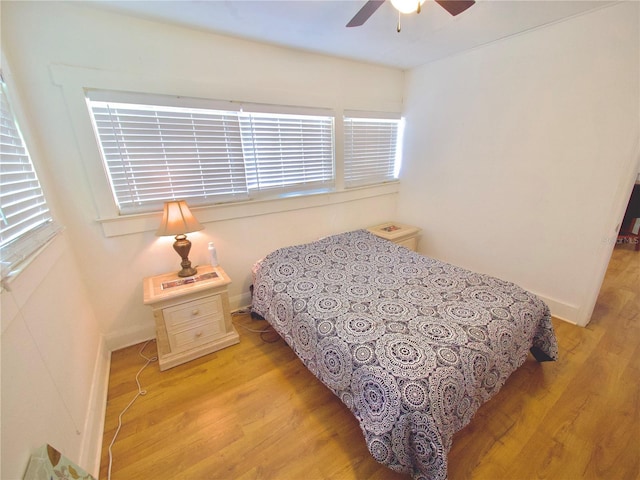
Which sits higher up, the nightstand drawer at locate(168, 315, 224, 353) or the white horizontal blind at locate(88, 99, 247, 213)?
the white horizontal blind at locate(88, 99, 247, 213)

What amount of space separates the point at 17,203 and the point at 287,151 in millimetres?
1802

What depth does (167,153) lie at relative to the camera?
192 cm

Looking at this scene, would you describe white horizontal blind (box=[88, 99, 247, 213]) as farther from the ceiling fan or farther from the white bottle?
the ceiling fan

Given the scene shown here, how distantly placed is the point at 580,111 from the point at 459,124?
2.98 ft

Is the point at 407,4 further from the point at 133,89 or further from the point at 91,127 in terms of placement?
the point at 91,127

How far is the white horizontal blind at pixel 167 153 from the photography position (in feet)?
5.74

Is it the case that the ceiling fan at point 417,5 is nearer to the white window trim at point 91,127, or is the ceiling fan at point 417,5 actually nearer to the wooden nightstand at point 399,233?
the white window trim at point 91,127

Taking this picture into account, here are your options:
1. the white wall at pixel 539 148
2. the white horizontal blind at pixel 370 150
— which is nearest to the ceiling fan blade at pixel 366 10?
the white horizontal blind at pixel 370 150

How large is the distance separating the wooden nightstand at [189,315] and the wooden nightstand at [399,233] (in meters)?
1.80

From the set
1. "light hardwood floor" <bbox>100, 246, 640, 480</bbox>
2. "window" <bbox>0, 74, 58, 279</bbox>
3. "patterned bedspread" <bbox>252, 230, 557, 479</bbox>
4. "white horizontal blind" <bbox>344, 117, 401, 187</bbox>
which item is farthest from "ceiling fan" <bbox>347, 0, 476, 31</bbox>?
"light hardwood floor" <bbox>100, 246, 640, 480</bbox>

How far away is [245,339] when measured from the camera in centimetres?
215

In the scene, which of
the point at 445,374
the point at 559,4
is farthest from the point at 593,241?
the point at 445,374

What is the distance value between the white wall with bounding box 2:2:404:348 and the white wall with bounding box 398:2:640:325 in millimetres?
980

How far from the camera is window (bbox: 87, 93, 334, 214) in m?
1.77
